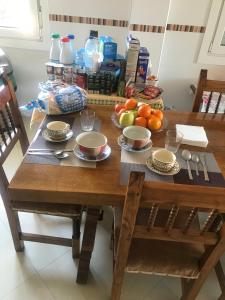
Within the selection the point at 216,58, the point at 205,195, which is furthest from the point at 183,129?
the point at 216,58

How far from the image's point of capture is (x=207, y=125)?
1312 mm

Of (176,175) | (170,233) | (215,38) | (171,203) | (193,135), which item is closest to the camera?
(171,203)

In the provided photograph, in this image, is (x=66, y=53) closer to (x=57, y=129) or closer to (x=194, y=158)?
(x=57, y=129)

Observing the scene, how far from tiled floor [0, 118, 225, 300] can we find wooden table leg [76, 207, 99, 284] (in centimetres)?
9

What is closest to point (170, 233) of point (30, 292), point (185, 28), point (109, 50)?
point (30, 292)

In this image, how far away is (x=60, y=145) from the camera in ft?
3.54

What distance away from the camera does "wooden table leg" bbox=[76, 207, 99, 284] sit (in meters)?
1.16

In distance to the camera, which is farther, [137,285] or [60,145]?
[137,285]

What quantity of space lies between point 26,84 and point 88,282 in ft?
6.20

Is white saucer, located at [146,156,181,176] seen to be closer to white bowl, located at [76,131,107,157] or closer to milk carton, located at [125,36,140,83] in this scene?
white bowl, located at [76,131,107,157]

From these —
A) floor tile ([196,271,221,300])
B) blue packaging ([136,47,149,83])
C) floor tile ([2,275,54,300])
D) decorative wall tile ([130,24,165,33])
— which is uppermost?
decorative wall tile ([130,24,165,33])

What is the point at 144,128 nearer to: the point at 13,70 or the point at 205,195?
the point at 205,195

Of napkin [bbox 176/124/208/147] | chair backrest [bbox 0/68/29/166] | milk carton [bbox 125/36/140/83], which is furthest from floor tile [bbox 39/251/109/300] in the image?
milk carton [bbox 125/36/140/83]

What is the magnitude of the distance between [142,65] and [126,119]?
52 centimetres
